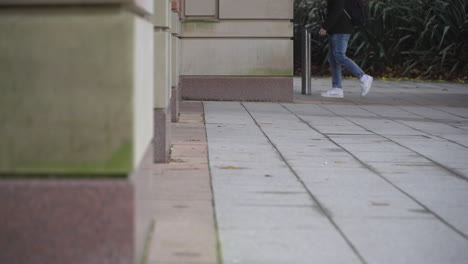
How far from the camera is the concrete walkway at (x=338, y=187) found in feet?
11.8

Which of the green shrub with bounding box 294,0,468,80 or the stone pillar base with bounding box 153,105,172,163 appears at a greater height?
the green shrub with bounding box 294,0,468,80

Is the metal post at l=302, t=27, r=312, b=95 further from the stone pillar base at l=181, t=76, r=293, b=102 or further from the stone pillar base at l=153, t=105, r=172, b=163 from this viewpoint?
the stone pillar base at l=153, t=105, r=172, b=163

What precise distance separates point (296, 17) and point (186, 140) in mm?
12790

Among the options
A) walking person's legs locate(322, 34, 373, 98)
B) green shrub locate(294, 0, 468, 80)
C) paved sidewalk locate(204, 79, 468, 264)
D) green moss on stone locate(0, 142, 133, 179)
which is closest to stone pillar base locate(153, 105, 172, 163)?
paved sidewalk locate(204, 79, 468, 264)

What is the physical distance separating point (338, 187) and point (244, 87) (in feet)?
20.8

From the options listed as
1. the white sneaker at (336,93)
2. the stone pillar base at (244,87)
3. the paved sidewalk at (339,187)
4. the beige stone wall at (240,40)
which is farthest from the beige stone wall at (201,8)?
the white sneaker at (336,93)

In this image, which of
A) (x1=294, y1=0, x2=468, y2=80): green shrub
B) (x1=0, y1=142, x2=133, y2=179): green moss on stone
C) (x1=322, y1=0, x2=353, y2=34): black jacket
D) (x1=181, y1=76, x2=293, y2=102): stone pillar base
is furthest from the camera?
(x1=294, y1=0, x2=468, y2=80): green shrub

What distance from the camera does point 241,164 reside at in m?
5.78

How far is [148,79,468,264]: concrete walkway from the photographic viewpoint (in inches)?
141

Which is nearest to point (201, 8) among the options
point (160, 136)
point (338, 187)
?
point (160, 136)

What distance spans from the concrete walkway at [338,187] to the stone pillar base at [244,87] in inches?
61.1

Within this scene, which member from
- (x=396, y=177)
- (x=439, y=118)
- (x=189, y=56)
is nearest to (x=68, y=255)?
(x=396, y=177)

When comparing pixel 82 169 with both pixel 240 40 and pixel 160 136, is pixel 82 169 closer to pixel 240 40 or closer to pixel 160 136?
pixel 160 136

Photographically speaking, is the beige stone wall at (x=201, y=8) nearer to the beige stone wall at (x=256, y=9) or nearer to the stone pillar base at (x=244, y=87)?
the beige stone wall at (x=256, y=9)
